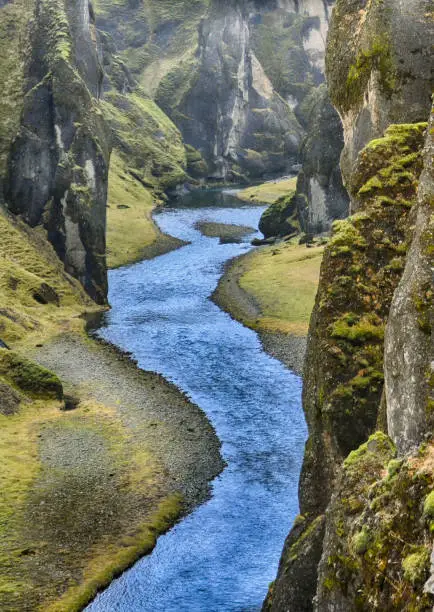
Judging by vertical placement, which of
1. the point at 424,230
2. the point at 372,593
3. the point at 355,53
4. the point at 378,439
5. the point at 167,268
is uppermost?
the point at 355,53

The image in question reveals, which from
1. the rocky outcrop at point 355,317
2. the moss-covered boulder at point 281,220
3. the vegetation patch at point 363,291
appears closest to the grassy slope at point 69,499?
the rocky outcrop at point 355,317

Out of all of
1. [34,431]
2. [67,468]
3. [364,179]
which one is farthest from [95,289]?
[364,179]

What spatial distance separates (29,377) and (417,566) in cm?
4515

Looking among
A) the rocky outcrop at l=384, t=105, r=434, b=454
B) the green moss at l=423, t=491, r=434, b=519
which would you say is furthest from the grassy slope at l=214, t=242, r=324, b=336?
the green moss at l=423, t=491, r=434, b=519

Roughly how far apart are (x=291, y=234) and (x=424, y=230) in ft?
335

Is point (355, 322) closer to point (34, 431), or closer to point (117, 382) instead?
point (34, 431)

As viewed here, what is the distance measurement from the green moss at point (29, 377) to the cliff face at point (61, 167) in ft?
104

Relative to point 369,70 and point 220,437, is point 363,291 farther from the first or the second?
point 220,437

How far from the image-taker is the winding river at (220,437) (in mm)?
35938

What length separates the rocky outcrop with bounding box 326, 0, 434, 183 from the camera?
35.5 m

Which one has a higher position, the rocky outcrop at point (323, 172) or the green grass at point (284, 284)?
the rocky outcrop at point (323, 172)

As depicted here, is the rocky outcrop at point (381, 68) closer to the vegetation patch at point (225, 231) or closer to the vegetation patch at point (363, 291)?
the vegetation patch at point (363, 291)

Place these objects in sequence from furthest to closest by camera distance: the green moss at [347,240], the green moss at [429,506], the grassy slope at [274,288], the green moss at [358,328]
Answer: the grassy slope at [274,288] < the green moss at [347,240] < the green moss at [358,328] < the green moss at [429,506]

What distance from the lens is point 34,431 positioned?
51312mm
